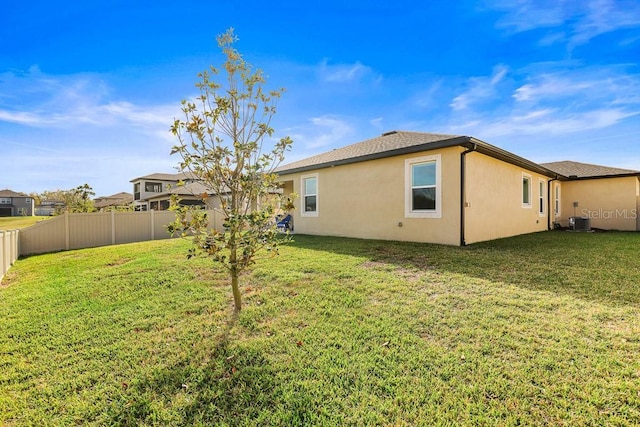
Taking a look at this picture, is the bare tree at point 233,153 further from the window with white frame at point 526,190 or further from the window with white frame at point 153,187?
the window with white frame at point 153,187

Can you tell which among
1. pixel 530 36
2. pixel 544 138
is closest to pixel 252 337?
pixel 530 36

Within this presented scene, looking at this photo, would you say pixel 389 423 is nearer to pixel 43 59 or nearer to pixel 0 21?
pixel 0 21

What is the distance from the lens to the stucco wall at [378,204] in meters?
8.20

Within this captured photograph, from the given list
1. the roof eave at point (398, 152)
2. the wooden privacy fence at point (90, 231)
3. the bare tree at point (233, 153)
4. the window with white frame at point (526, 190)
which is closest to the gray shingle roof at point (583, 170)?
the window with white frame at point (526, 190)

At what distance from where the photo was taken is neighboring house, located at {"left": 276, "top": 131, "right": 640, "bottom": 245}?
27.1 ft

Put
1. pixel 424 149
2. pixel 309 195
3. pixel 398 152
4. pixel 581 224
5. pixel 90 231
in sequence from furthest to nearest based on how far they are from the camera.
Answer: pixel 581 224, pixel 90 231, pixel 309 195, pixel 398 152, pixel 424 149

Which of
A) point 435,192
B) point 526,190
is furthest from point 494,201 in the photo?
point 526,190

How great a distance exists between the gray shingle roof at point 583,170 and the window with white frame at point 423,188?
1170 cm

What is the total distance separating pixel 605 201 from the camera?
14953 mm

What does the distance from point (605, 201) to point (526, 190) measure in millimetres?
6505

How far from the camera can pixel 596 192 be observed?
49.9ft

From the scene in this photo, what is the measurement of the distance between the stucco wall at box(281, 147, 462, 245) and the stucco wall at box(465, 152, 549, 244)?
1.75ft

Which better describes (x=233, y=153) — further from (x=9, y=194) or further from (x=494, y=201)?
(x=9, y=194)

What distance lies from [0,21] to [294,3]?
7.01 meters
